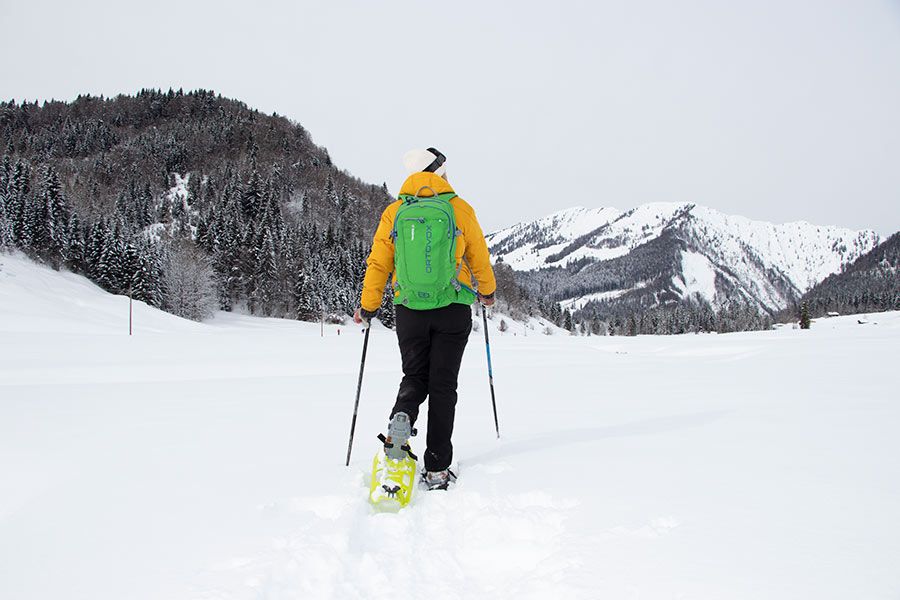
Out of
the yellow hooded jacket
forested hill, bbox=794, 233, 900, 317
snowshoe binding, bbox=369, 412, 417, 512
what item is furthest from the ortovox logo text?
forested hill, bbox=794, 233, 900, 317

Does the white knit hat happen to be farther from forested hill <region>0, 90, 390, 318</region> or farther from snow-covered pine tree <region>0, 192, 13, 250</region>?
snow-covered pine tree <region>0, 192, 13, 250</region>

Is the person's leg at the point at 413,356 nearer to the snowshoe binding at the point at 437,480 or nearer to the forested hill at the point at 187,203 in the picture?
the snowshoe binding at the point at 437,480

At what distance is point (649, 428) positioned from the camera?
4.34 meters

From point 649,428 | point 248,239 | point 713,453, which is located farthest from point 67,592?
point 248,239

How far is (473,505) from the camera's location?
296 cm

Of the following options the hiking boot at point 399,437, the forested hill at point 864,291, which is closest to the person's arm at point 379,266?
the hiking boot at point 399,437

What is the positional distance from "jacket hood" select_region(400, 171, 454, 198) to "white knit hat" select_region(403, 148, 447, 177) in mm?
135

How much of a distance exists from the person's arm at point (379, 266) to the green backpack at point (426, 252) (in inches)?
8.0

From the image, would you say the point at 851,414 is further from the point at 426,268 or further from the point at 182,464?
the point at 182,464

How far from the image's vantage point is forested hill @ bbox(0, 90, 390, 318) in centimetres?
5144

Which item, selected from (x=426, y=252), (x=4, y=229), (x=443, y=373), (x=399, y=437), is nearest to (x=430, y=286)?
(x=426, y=252)

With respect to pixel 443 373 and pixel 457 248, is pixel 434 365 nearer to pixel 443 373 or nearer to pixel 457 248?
pixel 443 373

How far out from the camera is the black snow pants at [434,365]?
3.37 meters

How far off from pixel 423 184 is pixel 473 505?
87.5 inches
